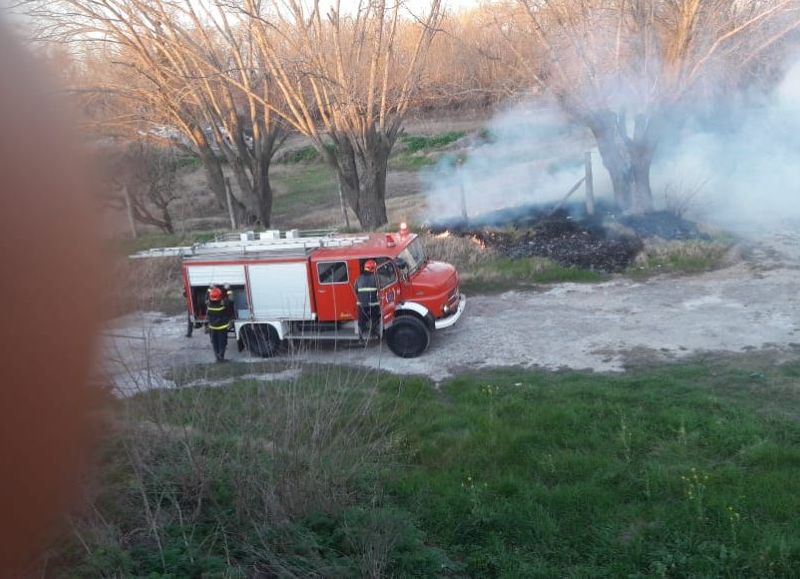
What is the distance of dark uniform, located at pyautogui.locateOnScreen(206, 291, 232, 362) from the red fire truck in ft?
0.86

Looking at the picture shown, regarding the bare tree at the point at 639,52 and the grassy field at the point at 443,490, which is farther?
the bare tree at the point at 639,52

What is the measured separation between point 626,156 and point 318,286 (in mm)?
9295

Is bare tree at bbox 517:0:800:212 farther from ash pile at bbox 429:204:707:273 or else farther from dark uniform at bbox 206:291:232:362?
dark uniform at bbox 206:291:232:362

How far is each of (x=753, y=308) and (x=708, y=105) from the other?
1113cm

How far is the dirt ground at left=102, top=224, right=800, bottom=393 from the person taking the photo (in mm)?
10617

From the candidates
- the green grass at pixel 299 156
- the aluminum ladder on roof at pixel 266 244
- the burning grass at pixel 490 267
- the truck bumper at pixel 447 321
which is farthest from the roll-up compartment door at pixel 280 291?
the green grass at pixel 299 156

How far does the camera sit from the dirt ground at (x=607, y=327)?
34.8 ft

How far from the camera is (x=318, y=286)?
11.7 m

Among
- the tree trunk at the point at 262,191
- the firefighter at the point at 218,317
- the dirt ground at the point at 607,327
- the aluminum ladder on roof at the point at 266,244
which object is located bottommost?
the dirt ground at the point at 607,327

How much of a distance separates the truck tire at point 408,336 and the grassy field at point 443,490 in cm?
284

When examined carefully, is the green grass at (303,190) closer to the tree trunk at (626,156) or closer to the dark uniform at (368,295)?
the tree trunk at (626,156)

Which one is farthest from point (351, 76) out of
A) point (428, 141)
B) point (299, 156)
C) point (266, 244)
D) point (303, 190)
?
point (299, 156)

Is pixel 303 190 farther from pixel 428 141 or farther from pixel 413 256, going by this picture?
pixel 413 256

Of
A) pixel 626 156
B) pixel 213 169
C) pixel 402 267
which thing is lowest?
pixel 402 267
